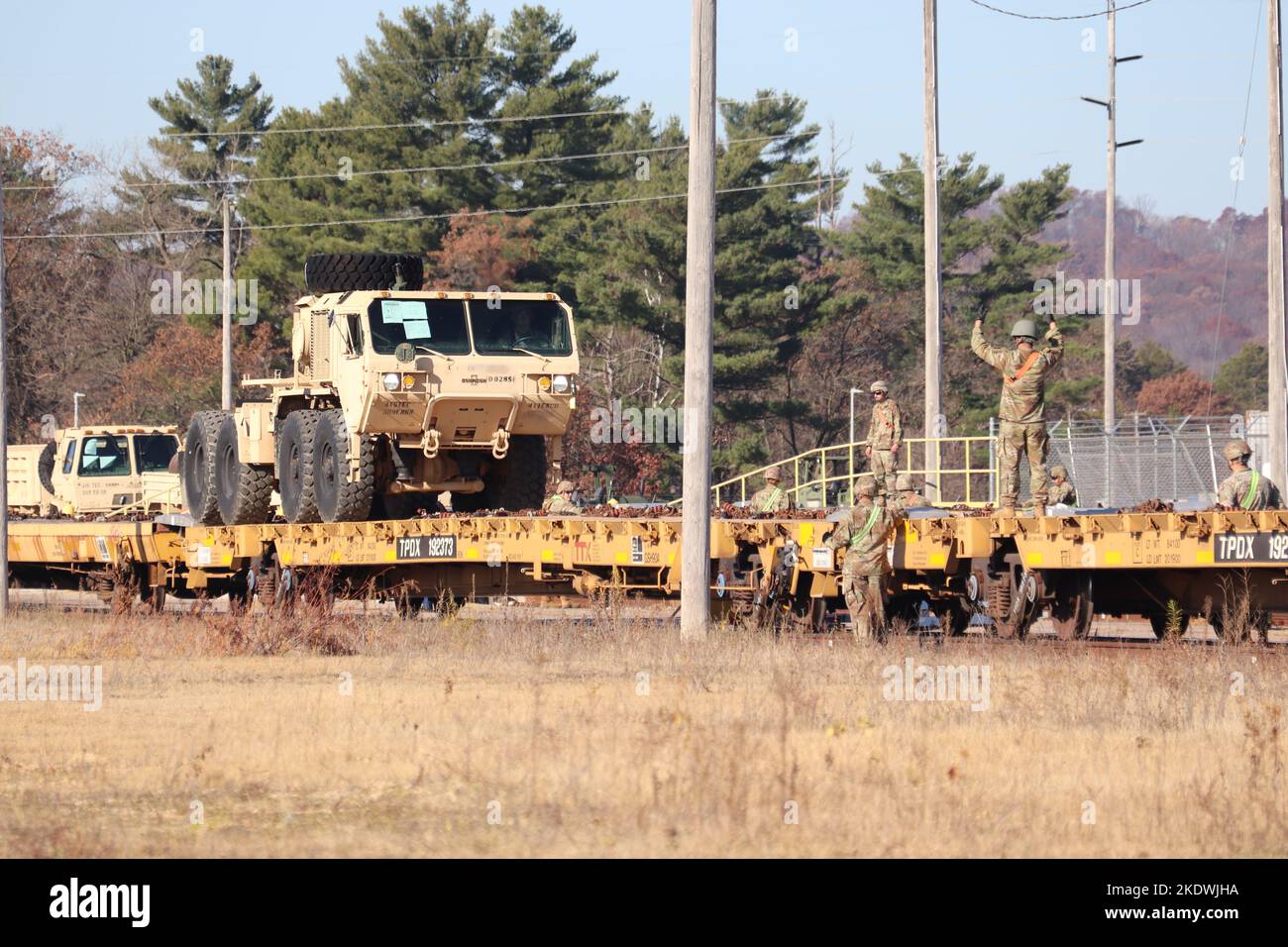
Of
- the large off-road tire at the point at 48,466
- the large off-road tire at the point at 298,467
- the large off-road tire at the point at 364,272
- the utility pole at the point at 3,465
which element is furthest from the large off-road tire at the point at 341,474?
the large off-road tire at the point at 48,466

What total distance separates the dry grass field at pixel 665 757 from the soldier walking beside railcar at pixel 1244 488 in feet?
6.18

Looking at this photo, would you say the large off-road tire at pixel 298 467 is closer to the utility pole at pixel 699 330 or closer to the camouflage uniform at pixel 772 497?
the camouflage uniform at pixel 772 497

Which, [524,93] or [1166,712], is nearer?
[1166,712]

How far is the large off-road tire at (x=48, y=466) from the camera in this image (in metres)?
32.5

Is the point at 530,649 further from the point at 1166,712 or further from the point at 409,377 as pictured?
the point at 1166,712

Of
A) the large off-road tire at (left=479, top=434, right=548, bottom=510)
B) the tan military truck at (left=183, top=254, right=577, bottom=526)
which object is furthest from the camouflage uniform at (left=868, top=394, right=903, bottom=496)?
the large off-road tire at (left=479, top=434, right=548, bottom=510)

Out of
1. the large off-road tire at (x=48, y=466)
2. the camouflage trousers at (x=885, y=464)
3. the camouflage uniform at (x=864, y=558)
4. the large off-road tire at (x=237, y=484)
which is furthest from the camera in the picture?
the large off-road tire at (x=48, y=466)

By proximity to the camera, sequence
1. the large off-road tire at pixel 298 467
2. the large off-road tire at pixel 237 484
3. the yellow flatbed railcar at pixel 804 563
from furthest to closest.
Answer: the large off-road tire at pixel 237 484
the large off-road tire at pixel 298 467
the yellow flatbed railcar at pixel 804 563

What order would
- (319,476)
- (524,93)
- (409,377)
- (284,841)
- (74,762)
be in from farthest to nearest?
1. (524,93)
2. (319,476)
3. (409,377)
4. (74,762)
5. (284,841)

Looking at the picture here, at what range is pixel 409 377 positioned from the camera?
19531mm

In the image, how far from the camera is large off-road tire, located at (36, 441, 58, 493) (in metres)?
32.5

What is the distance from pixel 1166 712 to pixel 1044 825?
12.0 ft
